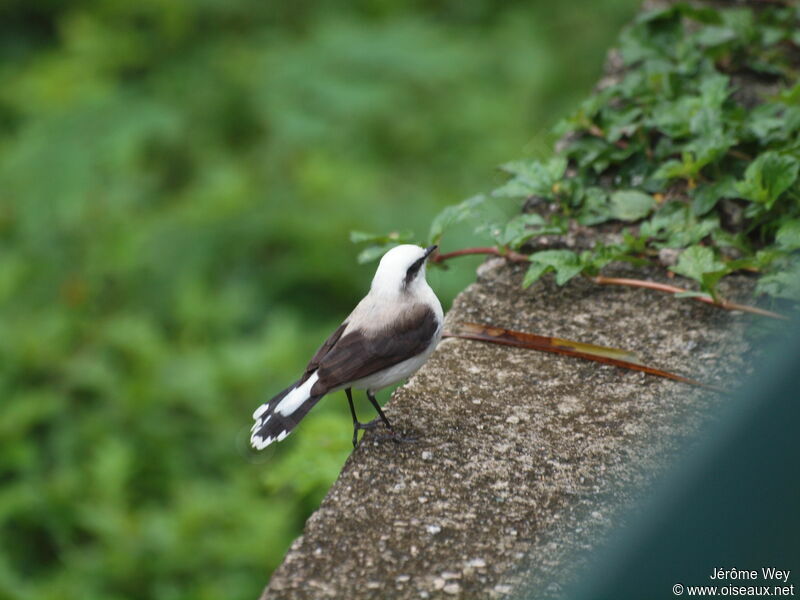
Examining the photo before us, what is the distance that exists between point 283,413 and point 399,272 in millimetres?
522

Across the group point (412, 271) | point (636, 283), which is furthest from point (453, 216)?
point (636, 283)

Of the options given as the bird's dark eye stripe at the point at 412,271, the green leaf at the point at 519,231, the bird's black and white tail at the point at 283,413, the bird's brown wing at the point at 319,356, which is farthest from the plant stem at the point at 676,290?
the bird's black and white tail at the point at 283,413

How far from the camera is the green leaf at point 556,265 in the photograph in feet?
10.1

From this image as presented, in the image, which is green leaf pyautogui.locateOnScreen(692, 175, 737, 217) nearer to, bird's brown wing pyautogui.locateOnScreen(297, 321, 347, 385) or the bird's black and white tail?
bird's brown wing pyautogui.locateOnScreen(297, 321, 347, 385)

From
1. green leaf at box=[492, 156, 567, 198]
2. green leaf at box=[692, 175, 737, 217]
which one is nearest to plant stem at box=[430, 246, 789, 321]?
green leaf at box=[492, 156, 567, 198]

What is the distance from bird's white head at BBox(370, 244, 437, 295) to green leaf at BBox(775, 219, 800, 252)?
1101mm

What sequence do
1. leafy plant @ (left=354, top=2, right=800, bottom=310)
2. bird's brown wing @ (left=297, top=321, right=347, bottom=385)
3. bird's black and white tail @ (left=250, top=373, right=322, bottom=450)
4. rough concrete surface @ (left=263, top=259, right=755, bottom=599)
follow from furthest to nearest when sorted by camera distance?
leafy plant @ (left=354, top=2, right=800, bottom=310) < bird's brown wing @ (left=297, top=321, right=347, bottom=385) < bird's black and white tail @ (left=250, top=373, right=322, bottom=450) < rough concrete surface @ (left=263, top=259, right=755, bottom=599)

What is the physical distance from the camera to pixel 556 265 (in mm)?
3092

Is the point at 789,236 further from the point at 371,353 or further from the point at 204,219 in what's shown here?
the point at 204,219

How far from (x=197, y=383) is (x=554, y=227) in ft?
7.33

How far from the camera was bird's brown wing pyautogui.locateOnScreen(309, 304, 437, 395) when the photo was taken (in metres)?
2.60

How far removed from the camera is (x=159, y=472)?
4711 millimetres

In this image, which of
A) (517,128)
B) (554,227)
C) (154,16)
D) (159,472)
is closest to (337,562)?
(554,227)

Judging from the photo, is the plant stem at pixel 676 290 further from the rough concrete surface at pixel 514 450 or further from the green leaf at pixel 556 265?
the green leaf at pixel 556 265
